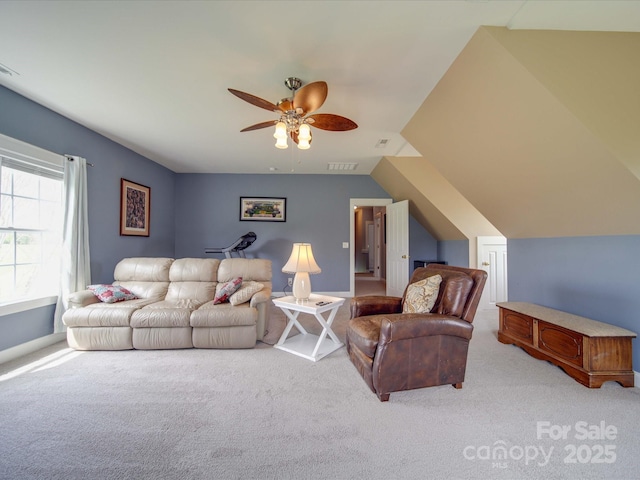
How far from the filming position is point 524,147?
6.93 ft

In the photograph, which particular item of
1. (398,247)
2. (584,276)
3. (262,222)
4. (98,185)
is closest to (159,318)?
(98,185)

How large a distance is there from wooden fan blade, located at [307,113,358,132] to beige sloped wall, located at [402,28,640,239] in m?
0.91

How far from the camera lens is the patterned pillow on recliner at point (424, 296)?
2.10 m

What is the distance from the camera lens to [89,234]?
3.24 m

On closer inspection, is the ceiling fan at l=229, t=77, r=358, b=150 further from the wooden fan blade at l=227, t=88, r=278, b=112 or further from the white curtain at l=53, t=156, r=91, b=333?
the white curtain at l=53, t=156, r=91, b=333

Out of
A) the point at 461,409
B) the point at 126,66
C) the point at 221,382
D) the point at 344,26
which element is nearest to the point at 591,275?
the point at 461,409

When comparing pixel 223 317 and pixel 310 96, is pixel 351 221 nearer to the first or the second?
pixel 223 317

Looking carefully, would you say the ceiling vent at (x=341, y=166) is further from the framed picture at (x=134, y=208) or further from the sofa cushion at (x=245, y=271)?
the framed picture at (x=134, y=208)

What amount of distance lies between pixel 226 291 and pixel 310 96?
2.23 metres

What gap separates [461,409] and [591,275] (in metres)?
1.88

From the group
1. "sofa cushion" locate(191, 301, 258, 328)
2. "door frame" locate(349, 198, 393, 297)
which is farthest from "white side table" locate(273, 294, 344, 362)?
"door frame" locate(349, 198, 393, 297)

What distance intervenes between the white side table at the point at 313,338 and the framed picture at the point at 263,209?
2.79 m

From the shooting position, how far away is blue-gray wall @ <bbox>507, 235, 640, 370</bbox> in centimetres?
205

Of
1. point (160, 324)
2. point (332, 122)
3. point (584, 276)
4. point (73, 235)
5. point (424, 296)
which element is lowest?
point (160, 324)
